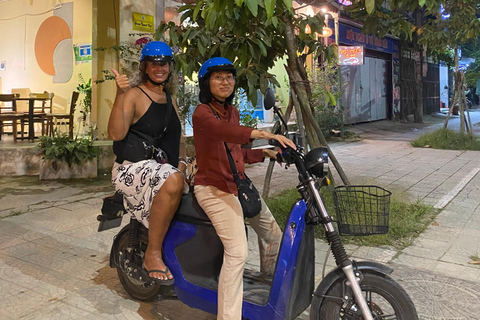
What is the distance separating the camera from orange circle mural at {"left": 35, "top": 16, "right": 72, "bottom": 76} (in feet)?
38.8

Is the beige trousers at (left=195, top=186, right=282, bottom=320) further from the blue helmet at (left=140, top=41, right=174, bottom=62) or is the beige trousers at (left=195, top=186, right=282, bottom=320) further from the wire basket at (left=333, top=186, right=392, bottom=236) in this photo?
the blue helmet at (left=140, top=41, right=174, bottom=62)

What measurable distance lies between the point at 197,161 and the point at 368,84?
17.5 meters

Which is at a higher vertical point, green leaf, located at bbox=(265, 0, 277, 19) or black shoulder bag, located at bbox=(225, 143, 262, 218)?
green leaf, located at bbox=(265, 0, 277, 19)

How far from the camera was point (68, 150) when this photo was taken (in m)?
7.47

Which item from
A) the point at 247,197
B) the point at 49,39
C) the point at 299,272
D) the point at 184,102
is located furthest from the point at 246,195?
the point at 49,39

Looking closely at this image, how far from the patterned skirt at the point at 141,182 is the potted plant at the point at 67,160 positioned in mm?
4962

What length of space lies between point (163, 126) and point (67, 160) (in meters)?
5.14

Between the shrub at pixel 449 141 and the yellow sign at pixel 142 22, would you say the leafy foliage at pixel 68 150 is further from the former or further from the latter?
the shrub at pixel 449 141

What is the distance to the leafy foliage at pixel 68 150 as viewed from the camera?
7.43 metres

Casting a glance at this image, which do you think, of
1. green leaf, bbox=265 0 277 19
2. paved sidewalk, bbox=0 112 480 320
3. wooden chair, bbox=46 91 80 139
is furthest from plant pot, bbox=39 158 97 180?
green leaf, bbox=265 0 277 19

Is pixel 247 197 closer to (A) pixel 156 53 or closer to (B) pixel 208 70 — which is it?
(B) pixel 208 70

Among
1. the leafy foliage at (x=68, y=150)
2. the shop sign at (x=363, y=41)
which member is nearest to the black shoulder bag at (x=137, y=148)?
the leafy foliage at (x=68, y=150)

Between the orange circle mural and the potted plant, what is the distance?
525 cm

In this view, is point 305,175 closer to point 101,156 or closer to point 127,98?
point 127,98
